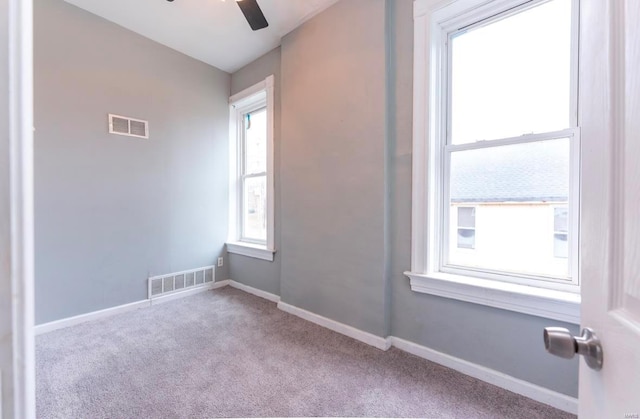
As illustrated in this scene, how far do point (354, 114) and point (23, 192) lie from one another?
2.00 metres

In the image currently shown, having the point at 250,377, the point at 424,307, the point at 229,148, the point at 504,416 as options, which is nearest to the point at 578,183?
the point at 424,307

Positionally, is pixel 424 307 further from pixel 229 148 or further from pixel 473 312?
pixel 229 148

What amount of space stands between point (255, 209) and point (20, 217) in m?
3.05

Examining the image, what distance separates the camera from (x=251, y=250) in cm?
320

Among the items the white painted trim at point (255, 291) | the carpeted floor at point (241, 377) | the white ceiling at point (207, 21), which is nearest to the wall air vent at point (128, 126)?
the white ceiling at point (207, 21)

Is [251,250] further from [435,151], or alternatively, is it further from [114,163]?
[435,151]

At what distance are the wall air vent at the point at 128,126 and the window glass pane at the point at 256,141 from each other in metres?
1.13

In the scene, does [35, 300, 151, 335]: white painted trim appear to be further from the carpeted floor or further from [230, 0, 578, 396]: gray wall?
[230, 0, 578, 396]: gray wall

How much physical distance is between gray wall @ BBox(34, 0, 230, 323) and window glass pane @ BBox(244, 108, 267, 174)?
1.14 ft

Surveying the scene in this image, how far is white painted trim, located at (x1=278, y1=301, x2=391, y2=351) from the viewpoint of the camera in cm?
201

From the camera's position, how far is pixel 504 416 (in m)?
1.37

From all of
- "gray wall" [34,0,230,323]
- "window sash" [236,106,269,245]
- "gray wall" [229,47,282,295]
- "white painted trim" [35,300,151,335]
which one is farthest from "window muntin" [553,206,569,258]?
"white painted trim" [35,300,151,335]

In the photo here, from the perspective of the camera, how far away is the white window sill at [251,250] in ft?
9.96

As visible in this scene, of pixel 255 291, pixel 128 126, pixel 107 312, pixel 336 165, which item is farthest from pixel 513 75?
pixel 107 312
